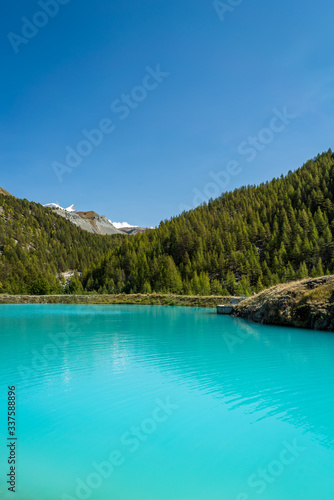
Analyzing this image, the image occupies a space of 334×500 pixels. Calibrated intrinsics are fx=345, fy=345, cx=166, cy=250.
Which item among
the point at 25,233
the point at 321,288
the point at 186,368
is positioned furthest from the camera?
the point at 25,233

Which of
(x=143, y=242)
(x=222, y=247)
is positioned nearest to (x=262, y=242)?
(x=222, y=247)

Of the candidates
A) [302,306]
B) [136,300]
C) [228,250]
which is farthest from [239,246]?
[302,306]

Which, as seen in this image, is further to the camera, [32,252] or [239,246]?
[32,252]

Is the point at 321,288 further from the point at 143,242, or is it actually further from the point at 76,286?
the point at 143,242

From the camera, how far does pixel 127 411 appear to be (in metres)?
7.66

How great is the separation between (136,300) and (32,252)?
331ft

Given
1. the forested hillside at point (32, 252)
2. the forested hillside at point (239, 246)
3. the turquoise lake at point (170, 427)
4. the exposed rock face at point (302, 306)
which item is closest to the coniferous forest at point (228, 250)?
the forested hillside at point (239, 246)

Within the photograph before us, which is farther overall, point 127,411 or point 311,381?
point 311,381

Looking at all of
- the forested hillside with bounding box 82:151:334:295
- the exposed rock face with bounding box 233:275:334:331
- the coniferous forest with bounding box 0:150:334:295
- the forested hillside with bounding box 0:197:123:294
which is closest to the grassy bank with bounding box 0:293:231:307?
the forested hillside with bounding box 82:151:334:295

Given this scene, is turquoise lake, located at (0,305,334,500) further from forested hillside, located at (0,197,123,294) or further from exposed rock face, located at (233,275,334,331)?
forested hillside, located at (0,197,123,294)

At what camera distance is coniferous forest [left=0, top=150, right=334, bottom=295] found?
288 ft

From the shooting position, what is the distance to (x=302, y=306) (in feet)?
87.5

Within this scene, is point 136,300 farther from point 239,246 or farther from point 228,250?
point 239,246

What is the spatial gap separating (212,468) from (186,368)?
21.2 feet
